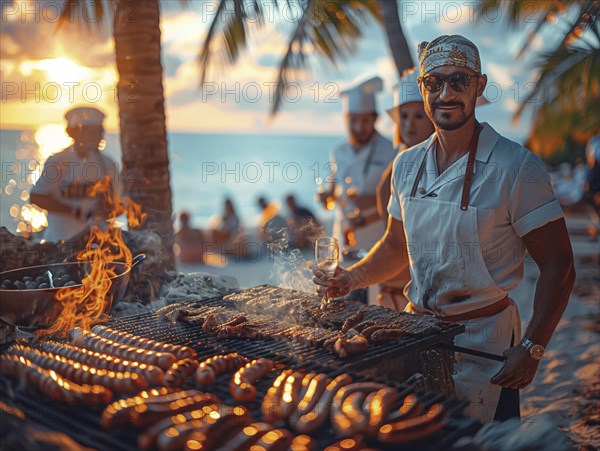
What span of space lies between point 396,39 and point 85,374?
9212 millimetres

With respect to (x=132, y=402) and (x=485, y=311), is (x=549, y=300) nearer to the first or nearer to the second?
(x=485, y=311)

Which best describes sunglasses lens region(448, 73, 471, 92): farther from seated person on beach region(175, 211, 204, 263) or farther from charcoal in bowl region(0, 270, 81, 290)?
seated person on beach region(175, 211, 204, 263)

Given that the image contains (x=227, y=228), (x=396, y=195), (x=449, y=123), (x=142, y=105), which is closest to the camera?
(x=449, y=123)

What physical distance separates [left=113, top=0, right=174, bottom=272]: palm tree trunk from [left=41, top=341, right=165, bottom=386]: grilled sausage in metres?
3.36

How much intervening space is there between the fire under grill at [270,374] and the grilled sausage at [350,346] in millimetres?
28

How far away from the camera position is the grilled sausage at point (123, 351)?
105 inches

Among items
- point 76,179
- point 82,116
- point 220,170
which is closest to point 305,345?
point 76,179

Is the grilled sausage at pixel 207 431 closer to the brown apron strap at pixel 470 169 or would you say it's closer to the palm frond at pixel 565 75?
the brown apron strap at pixel 470 169

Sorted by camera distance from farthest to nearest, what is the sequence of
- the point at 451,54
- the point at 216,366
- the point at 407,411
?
the point at 451,54, the point at 216,366, the point at 407,411

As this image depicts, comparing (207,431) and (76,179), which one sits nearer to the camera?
(207,431)

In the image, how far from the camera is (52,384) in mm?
2363

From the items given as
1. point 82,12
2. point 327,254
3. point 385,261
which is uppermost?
point 82,12

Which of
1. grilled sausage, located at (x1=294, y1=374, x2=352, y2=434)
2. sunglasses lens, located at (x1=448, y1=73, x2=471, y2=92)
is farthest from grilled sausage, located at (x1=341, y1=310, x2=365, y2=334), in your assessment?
sunglasses lens, located at (x1=448, y1=73, x2=471, y2=92)

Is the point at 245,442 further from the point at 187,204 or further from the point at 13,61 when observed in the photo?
the point at 187,204
